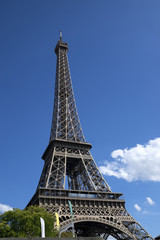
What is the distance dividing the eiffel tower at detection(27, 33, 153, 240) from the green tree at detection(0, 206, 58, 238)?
8.15 feet

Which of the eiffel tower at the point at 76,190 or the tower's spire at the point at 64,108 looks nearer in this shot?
the eiffel tower at the point at 76,190

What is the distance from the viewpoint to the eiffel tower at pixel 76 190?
4128 cm

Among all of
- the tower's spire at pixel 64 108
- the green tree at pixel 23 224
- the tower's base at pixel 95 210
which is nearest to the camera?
the green tree at pixel 23 224

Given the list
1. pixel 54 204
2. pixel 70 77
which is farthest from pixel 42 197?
pixel 70 77

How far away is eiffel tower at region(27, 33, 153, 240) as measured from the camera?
4128cm

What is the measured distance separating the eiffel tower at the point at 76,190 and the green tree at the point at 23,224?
2485 mm

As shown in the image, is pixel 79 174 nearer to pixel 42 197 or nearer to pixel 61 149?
pixel 61 149

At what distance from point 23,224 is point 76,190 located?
1544 centimetres

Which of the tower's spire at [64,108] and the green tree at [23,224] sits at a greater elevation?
the tower's spire at [64,108]

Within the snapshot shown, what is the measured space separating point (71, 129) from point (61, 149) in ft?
25.2

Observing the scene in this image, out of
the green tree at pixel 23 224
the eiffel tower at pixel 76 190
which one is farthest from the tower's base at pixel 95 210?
the green tree at pixel 23 224

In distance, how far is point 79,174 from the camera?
55875mm

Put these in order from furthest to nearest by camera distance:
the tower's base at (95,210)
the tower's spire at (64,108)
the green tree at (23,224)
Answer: the tower's spire at (64,108)
the tower's base at (95,210)
the green tree at (23,224)

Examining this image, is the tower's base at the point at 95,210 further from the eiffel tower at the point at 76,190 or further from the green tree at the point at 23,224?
the green tree at the point at 23,224
